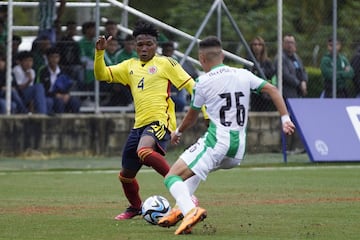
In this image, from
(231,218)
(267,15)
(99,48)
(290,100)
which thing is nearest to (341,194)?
(231,218)

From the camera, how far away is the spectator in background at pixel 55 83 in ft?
72.1

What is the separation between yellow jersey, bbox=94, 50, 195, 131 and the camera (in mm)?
12703

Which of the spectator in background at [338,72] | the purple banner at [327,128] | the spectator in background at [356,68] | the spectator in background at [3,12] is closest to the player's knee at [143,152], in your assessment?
the purple banner at [327,128]

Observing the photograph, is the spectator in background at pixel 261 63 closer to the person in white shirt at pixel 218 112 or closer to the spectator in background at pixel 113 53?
the spectator in background at pixel 113 53

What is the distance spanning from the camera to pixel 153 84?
12797 mm

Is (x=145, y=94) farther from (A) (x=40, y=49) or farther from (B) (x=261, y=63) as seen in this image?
(B) (x=261, y=63)

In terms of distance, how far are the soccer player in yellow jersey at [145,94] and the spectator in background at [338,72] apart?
36.5ft

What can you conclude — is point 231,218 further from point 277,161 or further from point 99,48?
point 277,161

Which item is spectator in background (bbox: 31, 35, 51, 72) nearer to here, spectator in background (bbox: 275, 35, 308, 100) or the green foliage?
spectator in background (bbox: 275, 35, 308, 100)

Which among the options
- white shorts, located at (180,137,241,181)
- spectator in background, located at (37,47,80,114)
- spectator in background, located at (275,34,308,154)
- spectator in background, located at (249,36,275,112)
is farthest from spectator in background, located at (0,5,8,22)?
white shorts, located at (180,137,241,181)

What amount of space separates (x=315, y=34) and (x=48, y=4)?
6145 mm

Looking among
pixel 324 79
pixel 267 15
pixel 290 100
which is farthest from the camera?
pixel 267 15

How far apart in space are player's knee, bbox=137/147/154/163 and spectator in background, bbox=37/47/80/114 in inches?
394

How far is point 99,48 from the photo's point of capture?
12.8 metres
